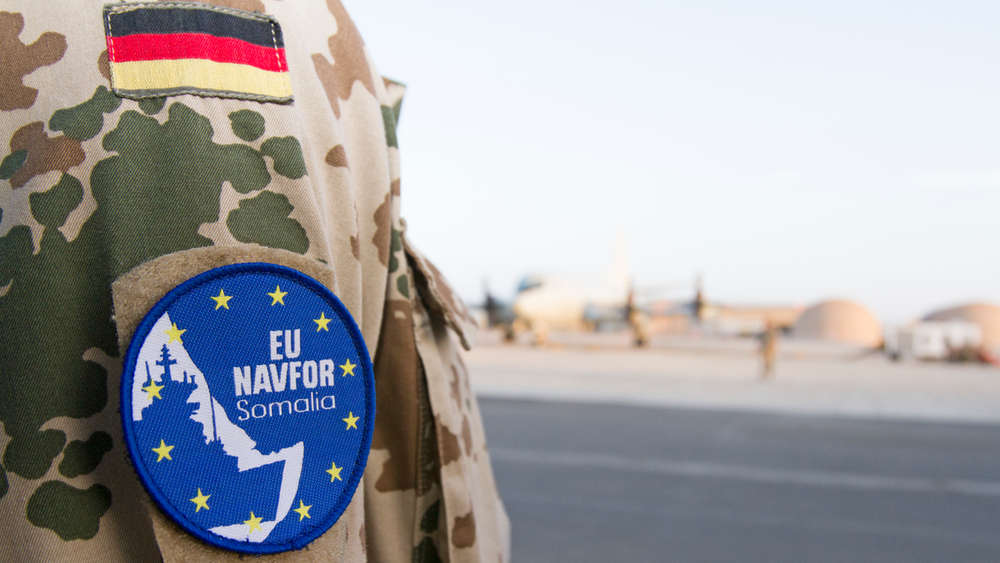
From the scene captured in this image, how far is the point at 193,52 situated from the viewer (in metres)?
0.59

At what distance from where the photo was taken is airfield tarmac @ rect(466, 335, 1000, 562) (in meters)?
5.11

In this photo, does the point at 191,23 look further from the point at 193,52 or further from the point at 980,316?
the point at 980,316

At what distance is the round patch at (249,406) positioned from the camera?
20.0 inches

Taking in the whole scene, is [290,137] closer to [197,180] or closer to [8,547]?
[197,180]

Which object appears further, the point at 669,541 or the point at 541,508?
the point at 541,508

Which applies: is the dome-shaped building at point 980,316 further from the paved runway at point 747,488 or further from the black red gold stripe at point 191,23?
the black red gold stripe at point 191,23

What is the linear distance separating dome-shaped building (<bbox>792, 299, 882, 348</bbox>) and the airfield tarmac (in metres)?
37.2

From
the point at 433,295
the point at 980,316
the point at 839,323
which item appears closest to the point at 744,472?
the point at 433,295

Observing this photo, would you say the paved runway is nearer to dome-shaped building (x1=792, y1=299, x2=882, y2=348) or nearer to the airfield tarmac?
the airfield tarmac

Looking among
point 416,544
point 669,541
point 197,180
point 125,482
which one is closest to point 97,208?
point 197,180

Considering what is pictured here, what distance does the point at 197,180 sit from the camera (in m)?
0.55

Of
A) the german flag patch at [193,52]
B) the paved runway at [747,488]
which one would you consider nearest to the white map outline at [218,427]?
the german flag patch at [193,52]

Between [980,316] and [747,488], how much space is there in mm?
47058

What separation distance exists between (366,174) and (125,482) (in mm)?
335
